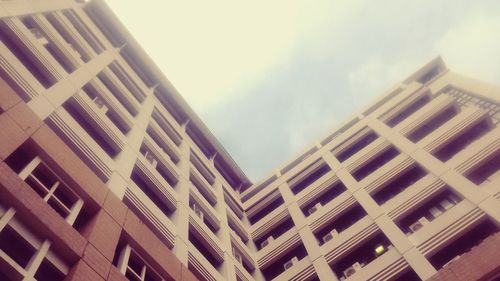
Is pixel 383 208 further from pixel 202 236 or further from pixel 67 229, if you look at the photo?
pixel 67 229

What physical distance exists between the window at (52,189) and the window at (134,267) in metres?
2.05

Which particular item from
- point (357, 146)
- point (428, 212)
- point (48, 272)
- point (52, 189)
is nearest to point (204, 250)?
point (52, 189)

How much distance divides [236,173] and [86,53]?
17.5 metres

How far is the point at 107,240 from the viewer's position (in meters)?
12.6

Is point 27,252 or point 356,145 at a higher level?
point 27,252

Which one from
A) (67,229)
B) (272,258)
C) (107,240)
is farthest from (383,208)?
(67,229)

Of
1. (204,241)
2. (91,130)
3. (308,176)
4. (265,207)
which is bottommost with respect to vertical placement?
(308,176)

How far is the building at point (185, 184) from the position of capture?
12484 mm

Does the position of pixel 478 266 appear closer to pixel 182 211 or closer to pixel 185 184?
pixel 182 211

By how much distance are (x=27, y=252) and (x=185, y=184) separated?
13.0m

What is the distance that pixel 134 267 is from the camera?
14023 millimetres

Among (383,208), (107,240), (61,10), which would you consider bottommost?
(383,208)

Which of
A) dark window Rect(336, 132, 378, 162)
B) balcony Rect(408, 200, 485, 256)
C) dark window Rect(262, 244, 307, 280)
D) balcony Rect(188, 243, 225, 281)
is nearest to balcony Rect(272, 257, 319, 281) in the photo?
dark window Rect(262, 244, 307, 280)

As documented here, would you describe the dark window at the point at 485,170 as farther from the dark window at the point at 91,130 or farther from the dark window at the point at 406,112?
the dark window at the point at 91,130
